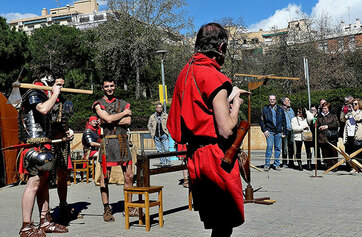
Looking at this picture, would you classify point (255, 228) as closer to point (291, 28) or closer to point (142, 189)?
point (142, 189)

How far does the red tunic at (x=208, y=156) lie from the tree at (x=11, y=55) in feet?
117

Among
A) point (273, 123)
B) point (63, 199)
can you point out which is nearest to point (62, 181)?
point (63, 199)

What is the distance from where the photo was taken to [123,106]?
7.14 metres

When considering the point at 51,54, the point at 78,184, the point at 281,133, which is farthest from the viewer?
the point at 51,54

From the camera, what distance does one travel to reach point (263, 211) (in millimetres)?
7355

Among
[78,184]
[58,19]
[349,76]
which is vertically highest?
[58,19]

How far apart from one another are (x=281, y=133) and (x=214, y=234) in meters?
11.0

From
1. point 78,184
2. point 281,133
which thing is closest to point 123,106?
point 78,184

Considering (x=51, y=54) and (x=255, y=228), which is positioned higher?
(x=51, y=54)

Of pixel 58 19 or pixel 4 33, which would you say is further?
pixel 58 19

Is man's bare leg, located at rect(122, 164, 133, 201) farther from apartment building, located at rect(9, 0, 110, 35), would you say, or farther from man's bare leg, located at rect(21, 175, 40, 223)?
apartment building, located at rect(9, 0, 110, 35)

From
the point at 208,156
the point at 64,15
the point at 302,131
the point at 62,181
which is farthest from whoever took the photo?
the point at 64,15

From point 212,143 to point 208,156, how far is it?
0.09m

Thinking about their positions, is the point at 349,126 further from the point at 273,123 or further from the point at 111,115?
the point at 111,115
